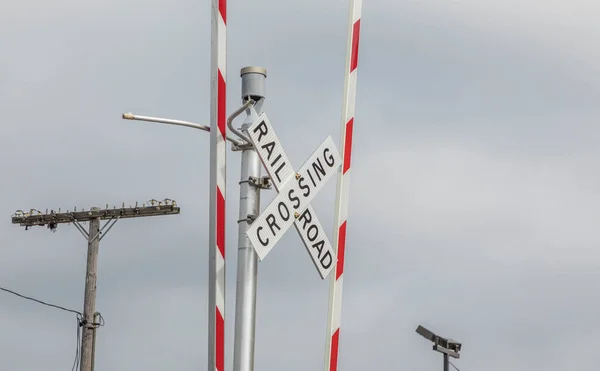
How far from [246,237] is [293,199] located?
372 millimetres

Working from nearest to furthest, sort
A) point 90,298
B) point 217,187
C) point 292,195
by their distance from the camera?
point 217,187 → point 292,195 → point 90,298

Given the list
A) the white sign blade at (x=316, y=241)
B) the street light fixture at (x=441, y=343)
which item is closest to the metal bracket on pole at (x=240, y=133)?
the white sign blade at (x=316, y=241)

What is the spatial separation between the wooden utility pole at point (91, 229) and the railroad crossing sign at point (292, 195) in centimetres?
1949

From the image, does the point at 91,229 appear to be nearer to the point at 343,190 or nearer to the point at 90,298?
the point at 90,298

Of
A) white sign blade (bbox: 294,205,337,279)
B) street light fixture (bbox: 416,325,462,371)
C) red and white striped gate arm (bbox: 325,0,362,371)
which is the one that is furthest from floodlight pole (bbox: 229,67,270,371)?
street light fixture (bbox: 416,325,462,371)

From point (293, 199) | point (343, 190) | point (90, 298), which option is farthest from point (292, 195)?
point (90, 298)

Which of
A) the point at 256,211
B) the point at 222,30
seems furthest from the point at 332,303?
the point at 222,30

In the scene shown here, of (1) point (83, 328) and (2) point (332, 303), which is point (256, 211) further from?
(1) point (83, 328)

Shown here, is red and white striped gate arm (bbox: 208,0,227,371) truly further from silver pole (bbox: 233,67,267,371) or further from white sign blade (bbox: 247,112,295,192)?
silver pole (bbox: 233,67,267,371)

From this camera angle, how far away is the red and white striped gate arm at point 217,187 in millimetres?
6523

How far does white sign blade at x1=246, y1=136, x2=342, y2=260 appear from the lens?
679cm

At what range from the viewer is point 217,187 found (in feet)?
21.9

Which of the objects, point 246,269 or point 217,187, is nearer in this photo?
point 217,187

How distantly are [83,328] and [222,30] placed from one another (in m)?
19.9
